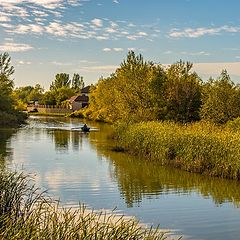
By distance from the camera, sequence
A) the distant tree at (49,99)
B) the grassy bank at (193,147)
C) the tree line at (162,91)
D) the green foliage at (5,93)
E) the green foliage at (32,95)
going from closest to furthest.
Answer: the grassy bank at (193,147) < the tree line at (162,91) < the green foliage at (5,93) < the distant tree at (49,99) < the green foliage at (32,95)

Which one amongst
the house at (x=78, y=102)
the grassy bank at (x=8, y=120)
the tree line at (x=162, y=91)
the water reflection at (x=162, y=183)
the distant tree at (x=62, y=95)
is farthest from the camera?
the distant tree at (x=62, y=95)

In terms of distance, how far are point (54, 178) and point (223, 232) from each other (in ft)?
32.1

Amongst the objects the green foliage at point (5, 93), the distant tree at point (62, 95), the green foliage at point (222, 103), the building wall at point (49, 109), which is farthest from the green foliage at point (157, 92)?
the distant tree at point (62, 95)

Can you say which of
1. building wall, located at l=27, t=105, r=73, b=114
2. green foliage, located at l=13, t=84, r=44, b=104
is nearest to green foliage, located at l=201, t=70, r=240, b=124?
building wall, located at l=27, t=105, r=73, b=114

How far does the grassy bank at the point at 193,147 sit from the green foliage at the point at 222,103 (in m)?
7.40

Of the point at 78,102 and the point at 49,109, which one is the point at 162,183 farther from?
the point at 49,109

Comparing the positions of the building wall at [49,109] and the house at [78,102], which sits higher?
the house at [78,102]

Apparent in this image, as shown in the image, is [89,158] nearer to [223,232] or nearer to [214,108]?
[214,108]

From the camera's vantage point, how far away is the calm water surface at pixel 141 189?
47.5 ft

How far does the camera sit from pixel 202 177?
71.1 feet

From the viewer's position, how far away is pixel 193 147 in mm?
23562

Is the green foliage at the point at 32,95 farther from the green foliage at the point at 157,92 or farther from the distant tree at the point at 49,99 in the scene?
the green foliage at the point at 157,92

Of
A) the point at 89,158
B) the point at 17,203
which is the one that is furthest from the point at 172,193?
the point at 89,158

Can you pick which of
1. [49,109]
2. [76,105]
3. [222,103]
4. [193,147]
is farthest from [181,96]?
[49,109]
